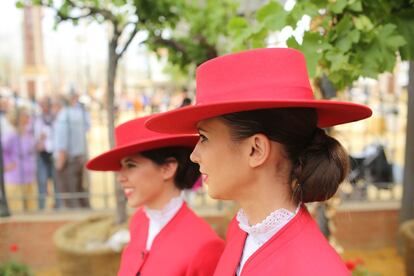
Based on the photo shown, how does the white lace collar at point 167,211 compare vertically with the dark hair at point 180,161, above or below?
below

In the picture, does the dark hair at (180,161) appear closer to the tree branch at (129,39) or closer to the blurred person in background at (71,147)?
the tree branch at (129,39)

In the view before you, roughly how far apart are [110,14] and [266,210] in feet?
9.83

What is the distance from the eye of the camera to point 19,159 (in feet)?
18.2

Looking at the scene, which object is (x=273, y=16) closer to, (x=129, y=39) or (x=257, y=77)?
(x=257, y=77)

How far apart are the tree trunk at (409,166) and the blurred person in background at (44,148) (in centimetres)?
419

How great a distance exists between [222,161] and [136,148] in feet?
2.57

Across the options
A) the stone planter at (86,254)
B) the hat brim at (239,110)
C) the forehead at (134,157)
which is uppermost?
the hat brim at (239,110)

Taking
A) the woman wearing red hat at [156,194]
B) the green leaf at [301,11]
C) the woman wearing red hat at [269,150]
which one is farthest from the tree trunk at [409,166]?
the woman wearing red hat at [269,150]

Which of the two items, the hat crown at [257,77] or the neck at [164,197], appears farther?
the neck at [164,197]

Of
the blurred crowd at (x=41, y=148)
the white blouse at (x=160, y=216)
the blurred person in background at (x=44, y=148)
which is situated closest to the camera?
the white blouse at (x=160, y=216)

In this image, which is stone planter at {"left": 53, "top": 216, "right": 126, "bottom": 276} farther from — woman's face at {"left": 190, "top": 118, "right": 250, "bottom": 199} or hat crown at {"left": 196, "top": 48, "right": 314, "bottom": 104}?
hat crown at {"left": 196, "top": 48, "right": 314, "bottom": 104}

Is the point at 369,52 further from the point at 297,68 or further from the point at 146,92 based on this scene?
the point at 146,92

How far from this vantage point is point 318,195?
1.33 meters

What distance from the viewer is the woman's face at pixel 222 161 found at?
1.30 metres
